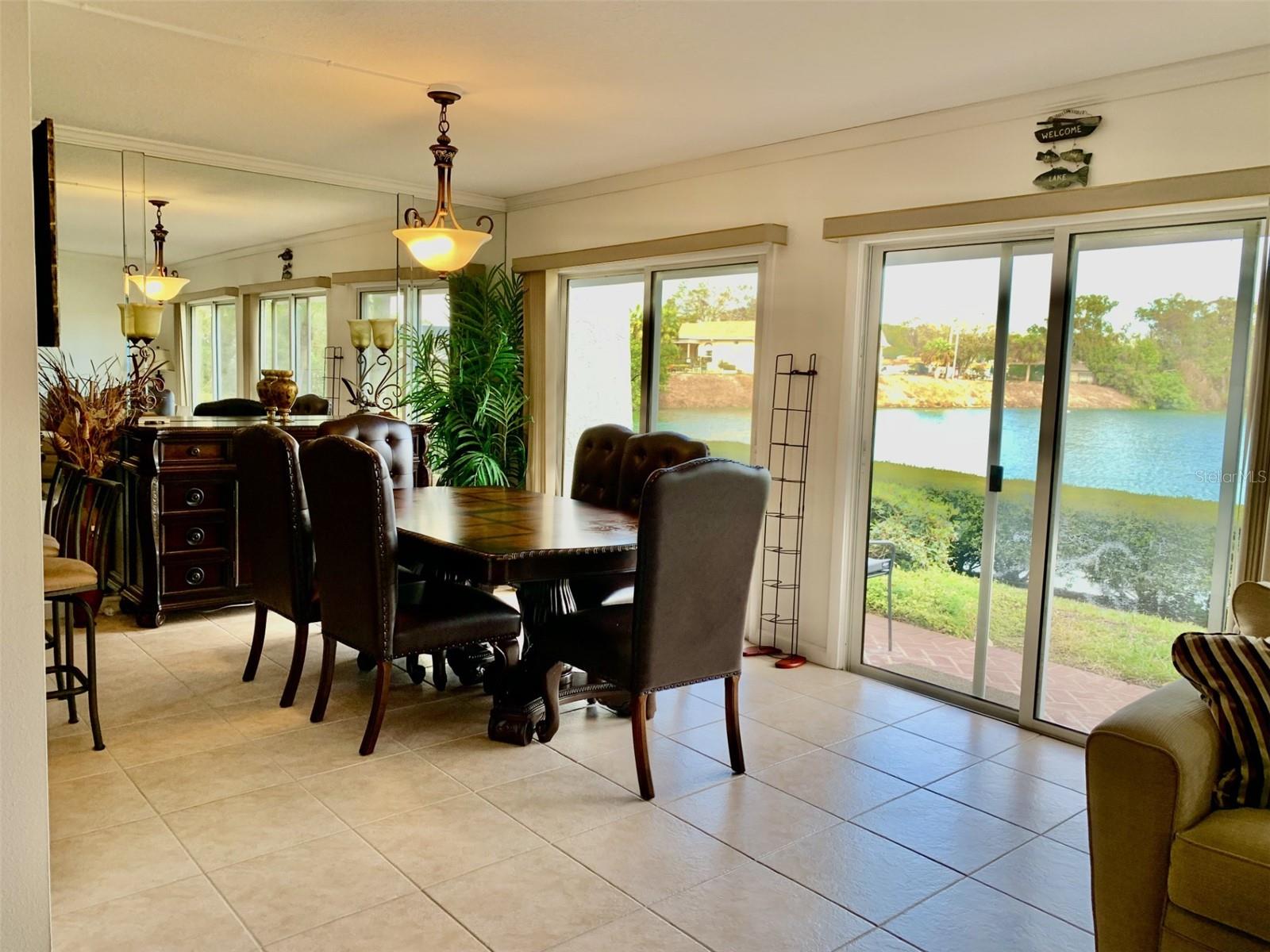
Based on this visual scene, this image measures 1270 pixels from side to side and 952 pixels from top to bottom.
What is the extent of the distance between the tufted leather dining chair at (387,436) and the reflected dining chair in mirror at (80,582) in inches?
39.4

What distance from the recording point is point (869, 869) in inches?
99.1

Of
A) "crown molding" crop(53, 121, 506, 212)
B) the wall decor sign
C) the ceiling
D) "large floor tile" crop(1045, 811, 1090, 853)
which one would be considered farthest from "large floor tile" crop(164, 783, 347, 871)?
"crown molding" crop(53, 121, 506, 212)

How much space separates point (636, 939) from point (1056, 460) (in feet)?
8.01

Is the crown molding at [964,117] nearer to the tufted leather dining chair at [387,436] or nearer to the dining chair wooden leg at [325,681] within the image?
the tufted leather dining chair at [387,436]

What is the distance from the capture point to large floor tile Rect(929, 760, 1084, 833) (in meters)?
2.88

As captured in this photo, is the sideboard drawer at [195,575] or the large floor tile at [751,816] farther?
the sideboard drawer at [195,575]

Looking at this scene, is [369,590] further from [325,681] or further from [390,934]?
[390,934]

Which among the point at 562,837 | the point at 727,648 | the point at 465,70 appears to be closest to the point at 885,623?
the point at 727,648

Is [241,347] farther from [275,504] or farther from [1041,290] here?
[1041,290]

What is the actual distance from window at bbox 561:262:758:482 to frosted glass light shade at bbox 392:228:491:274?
1.66m

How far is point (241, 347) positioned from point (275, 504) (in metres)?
2.11

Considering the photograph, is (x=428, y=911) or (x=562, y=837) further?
(x=562, y=837)

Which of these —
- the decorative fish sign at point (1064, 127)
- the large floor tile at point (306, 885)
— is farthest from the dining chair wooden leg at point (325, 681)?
the decorative fish sign at point (1064, 127)

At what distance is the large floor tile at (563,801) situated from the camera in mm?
2723
